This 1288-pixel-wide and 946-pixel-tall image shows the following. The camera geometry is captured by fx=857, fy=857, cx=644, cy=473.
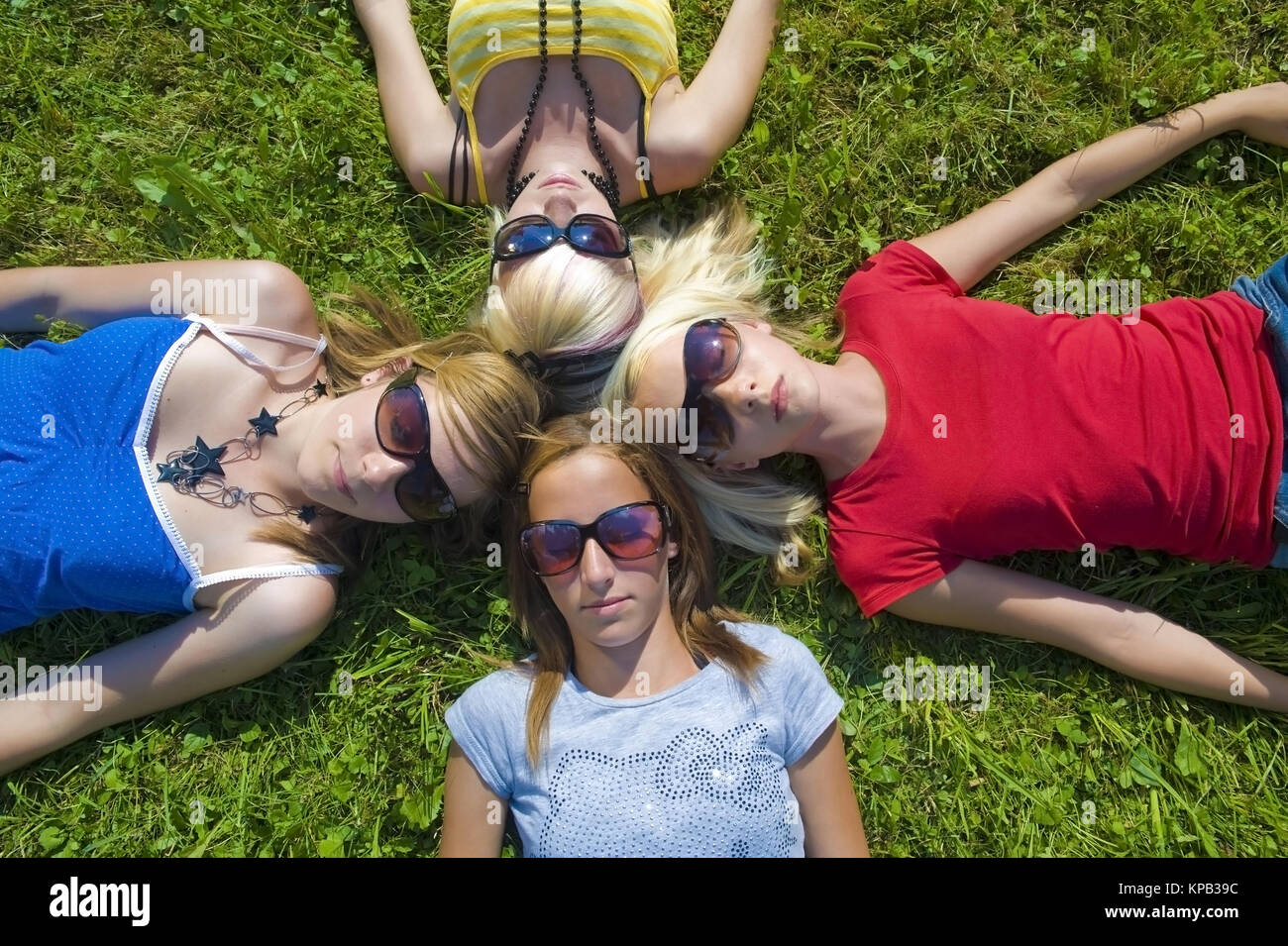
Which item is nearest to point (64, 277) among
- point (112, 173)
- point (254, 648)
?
point (112, 173)

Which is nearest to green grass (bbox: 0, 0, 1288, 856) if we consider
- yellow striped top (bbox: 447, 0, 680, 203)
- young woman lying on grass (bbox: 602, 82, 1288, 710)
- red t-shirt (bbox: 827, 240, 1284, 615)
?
Result: young woman lying on grass (bbox: 602, 82, 1288, 710)

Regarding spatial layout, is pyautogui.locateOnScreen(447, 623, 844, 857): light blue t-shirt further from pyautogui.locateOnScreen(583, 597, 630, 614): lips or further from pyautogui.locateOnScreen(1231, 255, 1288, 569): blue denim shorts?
pyautogui.locateOnScreen(1231, 255, 1288, 569): blue denim shorts

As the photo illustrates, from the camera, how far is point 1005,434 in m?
3.59

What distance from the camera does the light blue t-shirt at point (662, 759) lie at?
10.8 ft

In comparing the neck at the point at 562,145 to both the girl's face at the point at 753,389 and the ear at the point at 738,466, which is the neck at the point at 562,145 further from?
the ear at the point at 738,466

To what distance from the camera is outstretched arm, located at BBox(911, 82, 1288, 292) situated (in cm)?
392

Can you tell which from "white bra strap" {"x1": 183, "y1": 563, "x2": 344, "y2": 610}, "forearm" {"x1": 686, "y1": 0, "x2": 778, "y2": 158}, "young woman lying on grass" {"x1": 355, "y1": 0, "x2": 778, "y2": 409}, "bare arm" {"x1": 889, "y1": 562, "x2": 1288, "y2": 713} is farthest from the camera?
"forearm" {"x1": 686, "y1": 0, "x2": 778, "y2": 158}

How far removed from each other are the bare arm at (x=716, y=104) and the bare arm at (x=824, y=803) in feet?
8.44

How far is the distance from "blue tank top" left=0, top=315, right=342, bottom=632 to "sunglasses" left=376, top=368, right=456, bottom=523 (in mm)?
747

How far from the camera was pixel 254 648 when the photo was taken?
12.0ft

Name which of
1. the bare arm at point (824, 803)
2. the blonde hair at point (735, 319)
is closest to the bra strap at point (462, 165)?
the blonde hair at point (735, 319)

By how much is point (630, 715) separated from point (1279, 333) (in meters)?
3.13

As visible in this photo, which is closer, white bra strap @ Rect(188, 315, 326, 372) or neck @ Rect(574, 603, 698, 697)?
neck @ Rect(574, 603, 698, 697)

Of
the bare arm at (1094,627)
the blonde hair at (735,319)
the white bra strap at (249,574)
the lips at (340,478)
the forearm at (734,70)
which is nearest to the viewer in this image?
the lips at (340,478)
